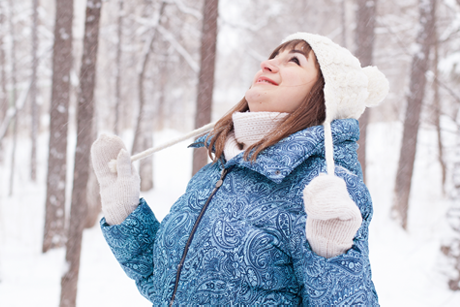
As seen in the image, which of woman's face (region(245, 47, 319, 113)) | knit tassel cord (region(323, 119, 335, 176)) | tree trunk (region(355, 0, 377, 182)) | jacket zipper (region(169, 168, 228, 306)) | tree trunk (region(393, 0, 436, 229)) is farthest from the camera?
tree trunk (region(393, 0, 436, 229))

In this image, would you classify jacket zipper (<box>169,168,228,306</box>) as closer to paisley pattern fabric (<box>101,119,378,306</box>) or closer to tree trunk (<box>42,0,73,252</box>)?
paisley pattern fabric (<box>101,119,378,306</box>)

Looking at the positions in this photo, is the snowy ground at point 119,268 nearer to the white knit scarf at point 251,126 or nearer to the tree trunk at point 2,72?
the white knit scarf at point 251,126

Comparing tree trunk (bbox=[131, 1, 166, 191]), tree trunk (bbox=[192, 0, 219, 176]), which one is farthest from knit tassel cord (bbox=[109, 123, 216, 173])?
tree trunk (bbox=[131, 1, 166, 191])

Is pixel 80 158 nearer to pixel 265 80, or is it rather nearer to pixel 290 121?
pixel 265 80

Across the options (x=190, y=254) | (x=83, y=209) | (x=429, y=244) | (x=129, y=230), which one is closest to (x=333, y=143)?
(x=190, y=254)

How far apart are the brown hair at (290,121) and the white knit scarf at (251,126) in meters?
0.03

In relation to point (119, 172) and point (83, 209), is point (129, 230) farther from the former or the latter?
point (83, 209)

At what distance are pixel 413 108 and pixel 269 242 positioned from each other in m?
7.68

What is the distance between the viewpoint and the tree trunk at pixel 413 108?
7082 mm

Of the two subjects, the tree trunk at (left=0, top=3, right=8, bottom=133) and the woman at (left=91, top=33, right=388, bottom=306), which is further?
the tree trunk at (left=0, top=3, right=8, bottom=133)

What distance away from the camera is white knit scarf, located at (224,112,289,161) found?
1.29 m

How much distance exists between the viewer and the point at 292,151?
1152 millimetres

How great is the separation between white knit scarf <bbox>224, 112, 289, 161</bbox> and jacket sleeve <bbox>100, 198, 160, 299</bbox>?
476mm

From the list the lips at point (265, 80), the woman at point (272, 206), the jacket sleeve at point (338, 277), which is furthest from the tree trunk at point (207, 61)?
the jacket sleeve at point (338, 277)
